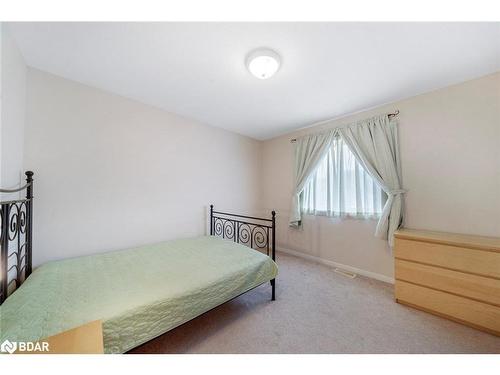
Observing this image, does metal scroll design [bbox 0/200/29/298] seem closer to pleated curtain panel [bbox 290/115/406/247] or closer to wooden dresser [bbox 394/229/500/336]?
wooden dresser [bbox 394/229/500/336]

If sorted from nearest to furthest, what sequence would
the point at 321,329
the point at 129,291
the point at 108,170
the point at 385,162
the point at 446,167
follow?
the point at 129,291 < the point at 321,329 < the point at 446,167 < the point at 108,170 < the point at 385,162

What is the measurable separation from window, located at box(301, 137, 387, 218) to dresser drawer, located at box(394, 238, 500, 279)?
2.12 ft

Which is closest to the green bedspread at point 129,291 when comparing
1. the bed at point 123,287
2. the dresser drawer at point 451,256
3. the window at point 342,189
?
the bed at point 123,287

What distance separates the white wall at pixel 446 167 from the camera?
69.5 inches

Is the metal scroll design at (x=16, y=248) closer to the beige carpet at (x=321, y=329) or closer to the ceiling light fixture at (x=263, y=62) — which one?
the beige carpet at (x=321, y=329)

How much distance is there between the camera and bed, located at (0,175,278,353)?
38.7 inches

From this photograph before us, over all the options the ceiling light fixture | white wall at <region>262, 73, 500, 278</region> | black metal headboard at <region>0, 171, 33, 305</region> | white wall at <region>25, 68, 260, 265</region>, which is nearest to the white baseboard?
white wall at <region>262, 73, 500, 278</region>

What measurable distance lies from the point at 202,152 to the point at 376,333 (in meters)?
2.95

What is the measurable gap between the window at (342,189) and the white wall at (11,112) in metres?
3.34

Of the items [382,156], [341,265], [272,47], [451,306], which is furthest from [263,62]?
[341,265]

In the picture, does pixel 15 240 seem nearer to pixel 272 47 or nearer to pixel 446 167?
pixel 272 47

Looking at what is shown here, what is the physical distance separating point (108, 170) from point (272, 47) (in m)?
2.17

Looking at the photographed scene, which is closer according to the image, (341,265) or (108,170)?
(108,170)

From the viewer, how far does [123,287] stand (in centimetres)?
130
